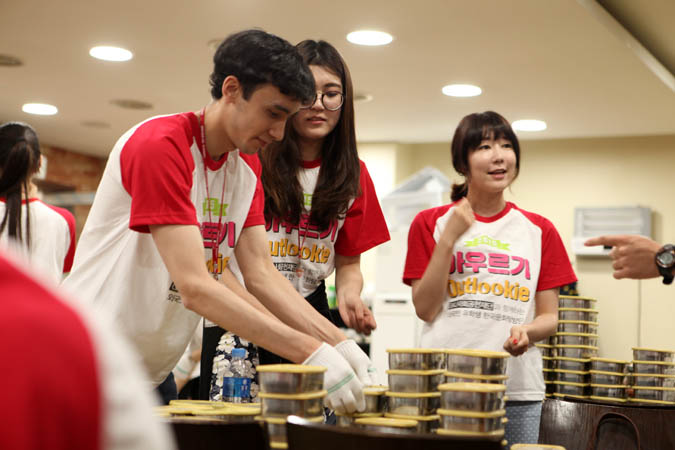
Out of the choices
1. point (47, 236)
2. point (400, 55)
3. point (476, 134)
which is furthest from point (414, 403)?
point (400, 55)

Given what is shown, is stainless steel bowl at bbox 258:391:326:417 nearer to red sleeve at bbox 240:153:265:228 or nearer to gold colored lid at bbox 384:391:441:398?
gold colored lid at bbox 384:391:441:398

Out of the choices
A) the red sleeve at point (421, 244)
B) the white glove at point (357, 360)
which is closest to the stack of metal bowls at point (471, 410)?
the white glove at point (357, 360)

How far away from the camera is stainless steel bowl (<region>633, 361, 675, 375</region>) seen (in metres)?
2.53

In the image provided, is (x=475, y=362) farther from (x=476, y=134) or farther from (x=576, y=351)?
(x=576, y=351)

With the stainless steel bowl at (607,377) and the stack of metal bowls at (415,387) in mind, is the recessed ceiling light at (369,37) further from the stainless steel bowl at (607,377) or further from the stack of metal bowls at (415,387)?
the stack of metal bowls at (415,387)

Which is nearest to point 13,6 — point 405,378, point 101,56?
point 101,56

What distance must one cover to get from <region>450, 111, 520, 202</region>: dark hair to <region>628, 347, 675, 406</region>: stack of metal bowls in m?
0.76

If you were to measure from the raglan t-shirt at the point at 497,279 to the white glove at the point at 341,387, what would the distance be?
94 centimetres

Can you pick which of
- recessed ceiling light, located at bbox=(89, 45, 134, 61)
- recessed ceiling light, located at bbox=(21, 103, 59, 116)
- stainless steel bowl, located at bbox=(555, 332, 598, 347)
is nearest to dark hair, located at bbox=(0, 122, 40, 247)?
stainless steel bowl, located at bbox=(555, 332, 598, 347)

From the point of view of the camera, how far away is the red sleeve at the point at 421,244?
95.6 inches

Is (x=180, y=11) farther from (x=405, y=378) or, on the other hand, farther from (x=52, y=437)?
(x=52, y=437)

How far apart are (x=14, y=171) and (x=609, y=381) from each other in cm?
209

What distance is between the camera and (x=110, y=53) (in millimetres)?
5062

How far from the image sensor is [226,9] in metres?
4.26
